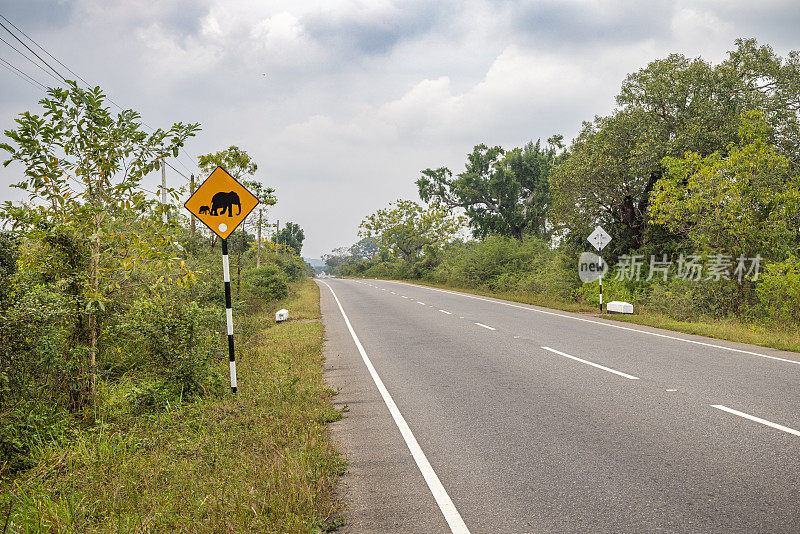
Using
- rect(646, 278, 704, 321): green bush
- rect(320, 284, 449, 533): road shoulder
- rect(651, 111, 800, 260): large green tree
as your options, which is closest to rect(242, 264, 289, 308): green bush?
rect(320, 284, 449, 533): road shoulder

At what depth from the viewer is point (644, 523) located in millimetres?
3598

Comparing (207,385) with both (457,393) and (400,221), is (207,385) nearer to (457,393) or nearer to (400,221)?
(457,393)

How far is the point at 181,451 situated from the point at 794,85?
86.1ft

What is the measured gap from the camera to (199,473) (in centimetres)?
475

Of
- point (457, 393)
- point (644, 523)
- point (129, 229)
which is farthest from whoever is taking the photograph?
point (457, 393)

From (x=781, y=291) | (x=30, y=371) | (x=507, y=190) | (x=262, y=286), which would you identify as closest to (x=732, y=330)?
(x=781, y=291)

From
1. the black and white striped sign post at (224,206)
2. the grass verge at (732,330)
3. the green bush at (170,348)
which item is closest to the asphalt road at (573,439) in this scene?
the grass verge at (732,330)

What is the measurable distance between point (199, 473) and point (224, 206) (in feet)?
13.8

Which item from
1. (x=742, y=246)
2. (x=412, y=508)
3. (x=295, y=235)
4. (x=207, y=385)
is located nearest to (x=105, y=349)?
(x=207, y=385)

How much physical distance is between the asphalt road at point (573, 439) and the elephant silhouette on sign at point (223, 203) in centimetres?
335

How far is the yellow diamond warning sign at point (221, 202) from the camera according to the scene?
758 cm

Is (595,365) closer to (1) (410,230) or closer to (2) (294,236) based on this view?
(1) (410,230)

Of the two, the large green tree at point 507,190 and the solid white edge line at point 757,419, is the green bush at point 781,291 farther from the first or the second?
the large green tree at point 507,190

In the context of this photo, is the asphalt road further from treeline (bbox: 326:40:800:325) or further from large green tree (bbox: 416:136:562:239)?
large green tree (bbox: 416:136:562:239)
